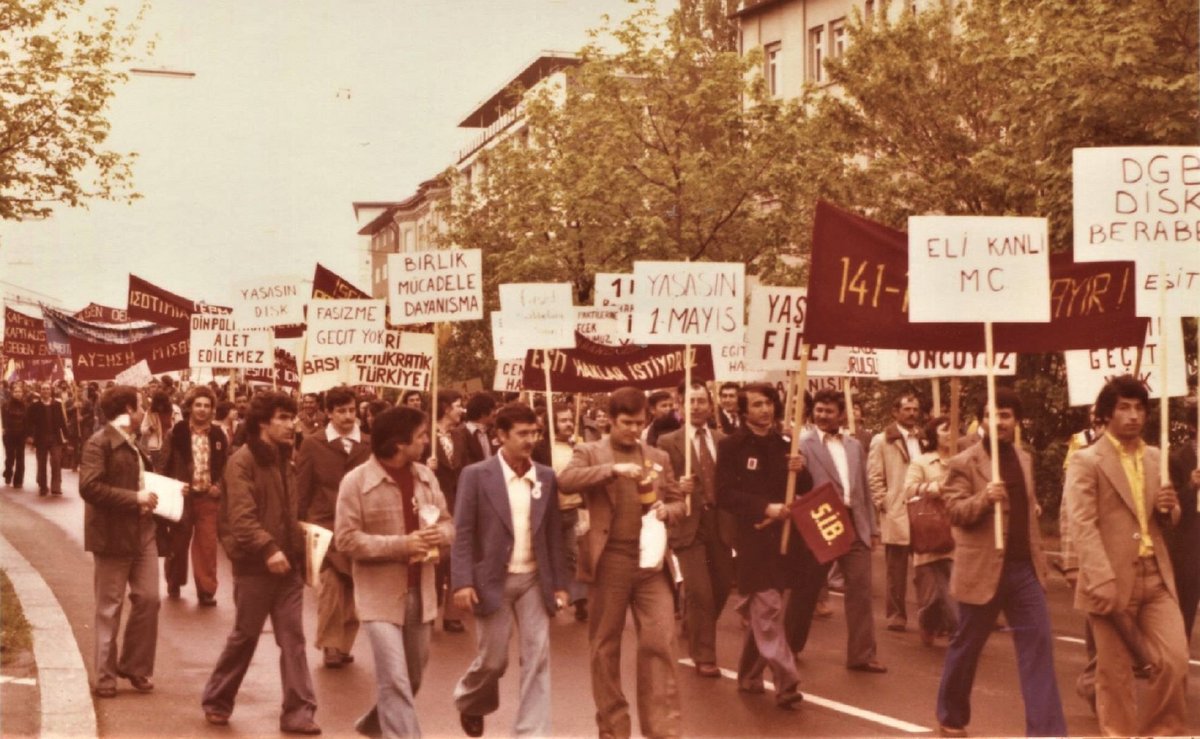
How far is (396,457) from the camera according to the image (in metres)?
9.72

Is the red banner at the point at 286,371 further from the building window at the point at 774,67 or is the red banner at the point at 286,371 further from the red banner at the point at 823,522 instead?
the building window at the point at 774,67

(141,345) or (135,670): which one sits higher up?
(141,345)

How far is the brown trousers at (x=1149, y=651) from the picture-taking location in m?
9.62

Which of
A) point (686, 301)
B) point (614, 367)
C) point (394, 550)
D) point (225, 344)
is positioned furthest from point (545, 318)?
point (225, 344)

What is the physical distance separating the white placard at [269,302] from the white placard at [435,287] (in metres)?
4.28

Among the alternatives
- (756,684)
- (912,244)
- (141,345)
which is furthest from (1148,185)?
(141,345)

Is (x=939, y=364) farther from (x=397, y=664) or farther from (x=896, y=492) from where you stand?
(x=397, y=664)

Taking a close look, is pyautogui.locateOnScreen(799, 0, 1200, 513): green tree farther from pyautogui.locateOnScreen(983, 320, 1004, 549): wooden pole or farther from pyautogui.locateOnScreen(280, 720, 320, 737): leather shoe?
pyautogui.locateOnScreen(280, 720, 320, 737): leather shoe

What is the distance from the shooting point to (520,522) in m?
10.0

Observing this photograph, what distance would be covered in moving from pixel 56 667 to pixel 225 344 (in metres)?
12.4

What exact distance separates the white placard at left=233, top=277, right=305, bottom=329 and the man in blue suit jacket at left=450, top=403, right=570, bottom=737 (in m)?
13.5

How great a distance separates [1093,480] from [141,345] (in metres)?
19.1

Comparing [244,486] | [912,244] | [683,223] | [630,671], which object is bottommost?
[630,671]

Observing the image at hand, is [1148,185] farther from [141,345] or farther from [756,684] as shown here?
[141,345]
